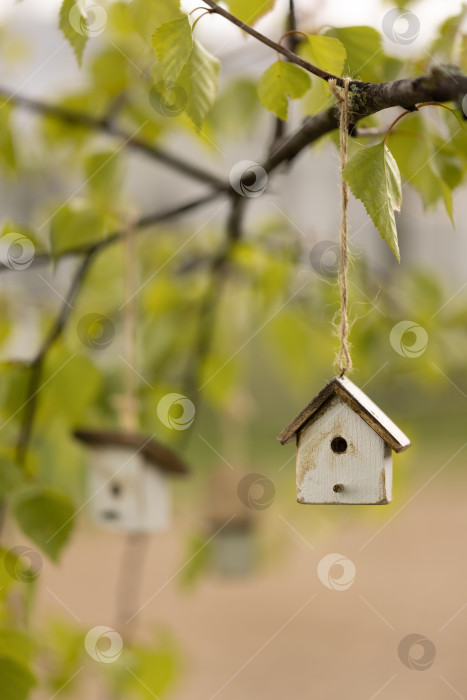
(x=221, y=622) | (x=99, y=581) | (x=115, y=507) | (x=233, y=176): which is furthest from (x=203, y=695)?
(x=233, y=176)

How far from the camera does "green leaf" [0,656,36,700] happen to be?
0.67m

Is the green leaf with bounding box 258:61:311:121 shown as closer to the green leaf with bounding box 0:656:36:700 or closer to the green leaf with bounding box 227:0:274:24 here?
the green leaf with bounding box 227:0:274:24

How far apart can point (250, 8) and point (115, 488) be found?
0.63 m

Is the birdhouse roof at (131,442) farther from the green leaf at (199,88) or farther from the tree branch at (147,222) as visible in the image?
the green leaf at (199,88)

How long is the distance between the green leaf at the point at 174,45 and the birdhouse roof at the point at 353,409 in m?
0.24

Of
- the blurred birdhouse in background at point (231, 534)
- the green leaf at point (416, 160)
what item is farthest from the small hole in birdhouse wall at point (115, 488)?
the blurred birdhouse in background at point (231, 534)

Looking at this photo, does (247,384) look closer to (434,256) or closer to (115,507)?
(434,256)

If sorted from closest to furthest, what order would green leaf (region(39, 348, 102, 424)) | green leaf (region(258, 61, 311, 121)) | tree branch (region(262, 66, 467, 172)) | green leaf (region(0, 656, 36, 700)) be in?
tree branch (region(262, 66, 467, 172))
green leaf (region(258, 61, 311, 121))
green leaf (region(0, 656, 36, 700))
green leaf (region(39, 348, 102, 424))

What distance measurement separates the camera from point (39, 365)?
825mm

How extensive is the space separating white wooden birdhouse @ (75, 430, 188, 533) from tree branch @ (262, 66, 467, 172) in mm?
504

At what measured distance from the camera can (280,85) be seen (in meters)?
0.54

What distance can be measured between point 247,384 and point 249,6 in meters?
4.78

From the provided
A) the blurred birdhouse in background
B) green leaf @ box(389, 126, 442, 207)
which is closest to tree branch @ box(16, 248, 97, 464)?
green leaf @ box(389, 126, 442, 207)

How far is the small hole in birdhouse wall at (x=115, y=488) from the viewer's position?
103 centimetres
